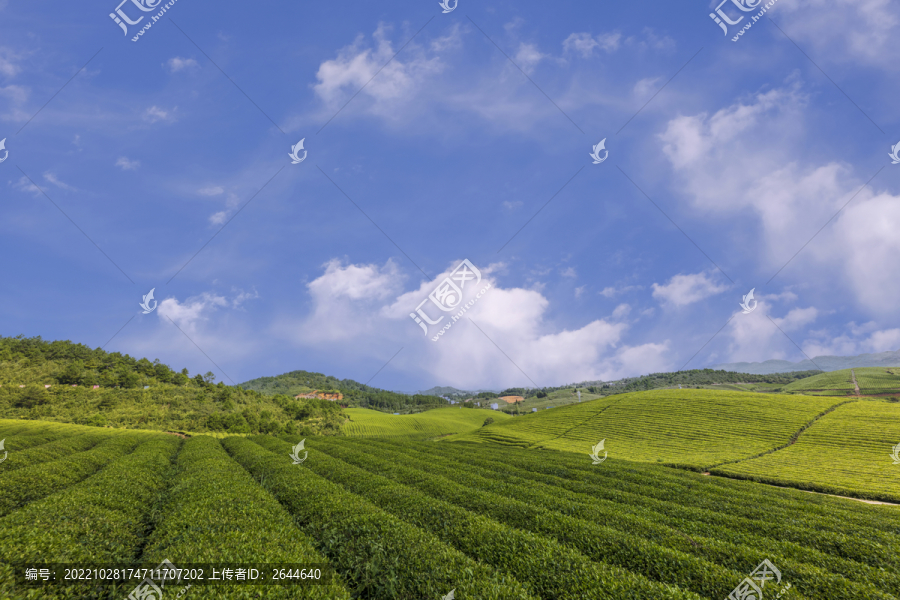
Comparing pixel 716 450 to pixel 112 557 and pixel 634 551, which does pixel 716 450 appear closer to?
pixel 634 551

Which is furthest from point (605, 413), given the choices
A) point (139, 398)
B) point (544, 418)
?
point (139, 398)

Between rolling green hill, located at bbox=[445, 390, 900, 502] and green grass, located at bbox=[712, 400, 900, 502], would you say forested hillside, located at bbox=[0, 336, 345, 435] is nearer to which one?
rolling green hill, located at bbox=[445, 390, 900, 502]

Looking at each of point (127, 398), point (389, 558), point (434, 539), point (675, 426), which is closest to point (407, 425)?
point (127, 398)

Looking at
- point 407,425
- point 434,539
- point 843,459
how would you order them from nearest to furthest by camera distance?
point 434,539, point 843,459, point 407,425

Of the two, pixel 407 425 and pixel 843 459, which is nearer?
pixel 843 459

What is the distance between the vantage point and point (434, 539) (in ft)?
35.7

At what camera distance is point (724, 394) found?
79.4 metres

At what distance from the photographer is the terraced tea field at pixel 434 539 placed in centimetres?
866

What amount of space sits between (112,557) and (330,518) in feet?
20.9

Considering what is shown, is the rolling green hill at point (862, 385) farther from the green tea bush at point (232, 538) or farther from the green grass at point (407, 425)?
the green tea bush at point (232, 538)

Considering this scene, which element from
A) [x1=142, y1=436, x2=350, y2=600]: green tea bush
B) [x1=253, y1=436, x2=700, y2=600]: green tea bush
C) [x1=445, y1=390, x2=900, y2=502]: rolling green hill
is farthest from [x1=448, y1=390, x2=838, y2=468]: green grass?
[x1=142, y1=436, x2=350, y2=600]: green tea bush

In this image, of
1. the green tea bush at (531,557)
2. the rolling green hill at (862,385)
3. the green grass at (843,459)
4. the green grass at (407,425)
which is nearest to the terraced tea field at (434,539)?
the green tea bush at (531,557)

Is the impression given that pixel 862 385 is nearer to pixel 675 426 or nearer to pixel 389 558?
pixel 675 426

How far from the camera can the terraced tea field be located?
866 cm
